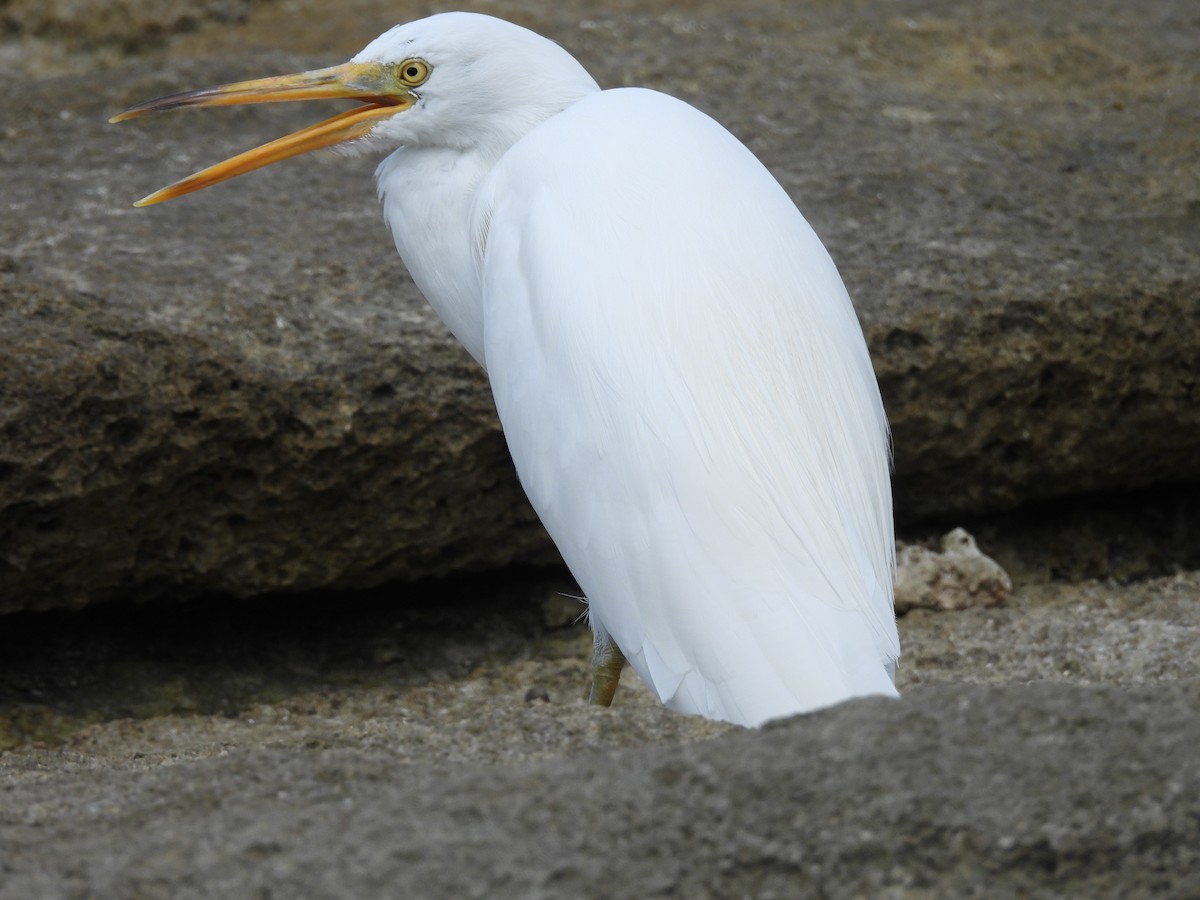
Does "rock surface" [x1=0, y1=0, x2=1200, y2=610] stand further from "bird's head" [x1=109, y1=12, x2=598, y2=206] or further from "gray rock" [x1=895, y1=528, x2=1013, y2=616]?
"bird's head" [x1=109, y1=12, x2=598, y2=206]

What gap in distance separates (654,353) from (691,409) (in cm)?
10

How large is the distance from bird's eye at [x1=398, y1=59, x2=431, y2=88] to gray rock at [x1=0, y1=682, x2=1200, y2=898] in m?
1.31

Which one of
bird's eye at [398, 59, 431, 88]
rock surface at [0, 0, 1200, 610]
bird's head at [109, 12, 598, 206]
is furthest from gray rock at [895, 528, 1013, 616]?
bird's eye at [398, 59, 431, 88]

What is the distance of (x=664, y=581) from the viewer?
1840 mm

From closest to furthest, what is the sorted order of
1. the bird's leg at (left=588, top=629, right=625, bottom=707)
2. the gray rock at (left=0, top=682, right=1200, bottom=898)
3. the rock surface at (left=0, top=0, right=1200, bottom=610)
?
1. the gray rock at (left=0, top=682, right=1200, bottom=898)
2. the bird's leg at (left=588, top=629, right=625, bottom=707)
3. the rock surface at (left=0, top=0, right=1200, bottom=610)

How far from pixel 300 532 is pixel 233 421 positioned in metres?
0.31

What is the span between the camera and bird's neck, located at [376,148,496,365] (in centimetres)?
240

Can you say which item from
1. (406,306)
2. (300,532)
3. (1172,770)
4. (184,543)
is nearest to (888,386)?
(406,306)

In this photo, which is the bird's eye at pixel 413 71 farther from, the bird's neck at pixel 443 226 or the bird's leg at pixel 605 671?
the bird's leg at pixel 605 671

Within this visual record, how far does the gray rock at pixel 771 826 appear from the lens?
1.30 m

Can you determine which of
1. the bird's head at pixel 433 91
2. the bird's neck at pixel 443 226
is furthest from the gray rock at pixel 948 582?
the bird's head at pixel 433 91

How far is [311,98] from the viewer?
94.3 inches

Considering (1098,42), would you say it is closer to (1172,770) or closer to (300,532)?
(300,532)

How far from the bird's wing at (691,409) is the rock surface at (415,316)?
2.22 ft
